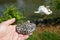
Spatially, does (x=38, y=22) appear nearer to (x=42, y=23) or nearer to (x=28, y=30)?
(x=42, y=23)

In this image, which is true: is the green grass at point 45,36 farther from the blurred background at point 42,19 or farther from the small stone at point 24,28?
the small stone at point 24,28

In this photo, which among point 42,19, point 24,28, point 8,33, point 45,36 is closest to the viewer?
point 8,33

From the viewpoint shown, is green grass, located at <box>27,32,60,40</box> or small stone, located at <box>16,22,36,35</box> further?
green grass, located at <box>27,32,60,40</box>

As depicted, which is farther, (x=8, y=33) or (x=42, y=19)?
(x=42, y=19)

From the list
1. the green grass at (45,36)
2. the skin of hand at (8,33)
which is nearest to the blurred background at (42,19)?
the green grass at (45,36)

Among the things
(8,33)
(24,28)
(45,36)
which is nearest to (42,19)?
(45,36)

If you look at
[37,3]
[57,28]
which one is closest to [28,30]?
[57,28]

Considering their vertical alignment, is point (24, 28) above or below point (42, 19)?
above

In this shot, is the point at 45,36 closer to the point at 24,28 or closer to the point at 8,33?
the point at 24,28

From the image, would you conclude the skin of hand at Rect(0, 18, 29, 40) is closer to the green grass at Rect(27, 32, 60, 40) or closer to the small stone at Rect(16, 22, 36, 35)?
the small stone at Rect(16, 22, 36, 35)

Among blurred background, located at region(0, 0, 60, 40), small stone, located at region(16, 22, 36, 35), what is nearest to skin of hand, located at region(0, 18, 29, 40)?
small stone, located at region(16, 22, 36, 35)

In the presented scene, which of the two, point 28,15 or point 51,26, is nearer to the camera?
point 51,26
